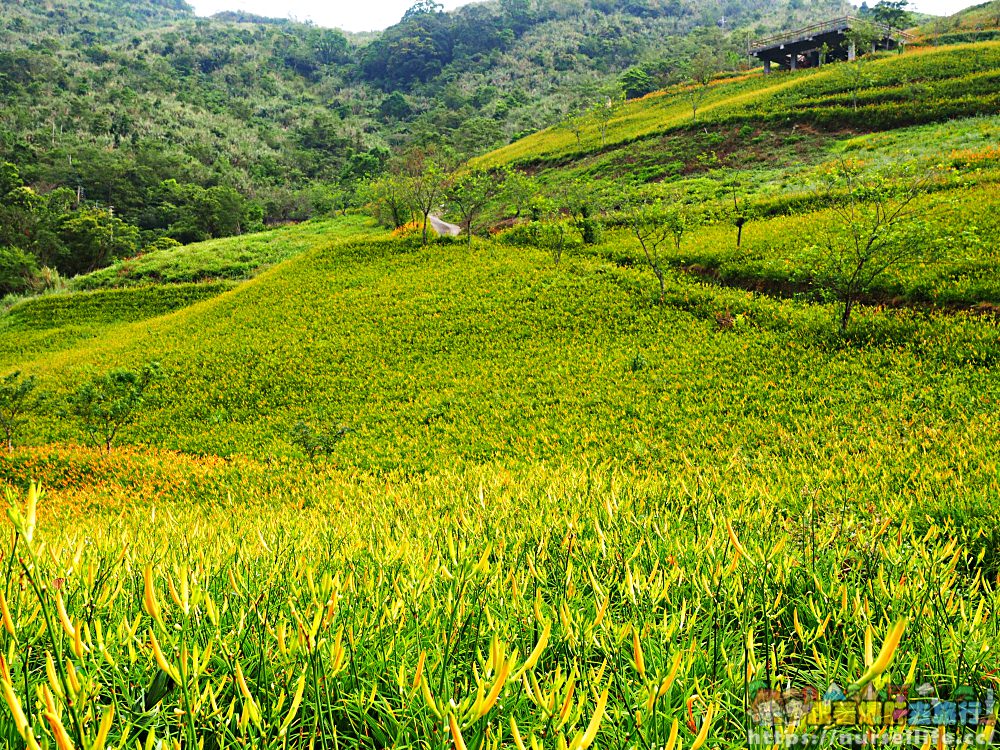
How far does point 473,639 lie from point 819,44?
236 feet

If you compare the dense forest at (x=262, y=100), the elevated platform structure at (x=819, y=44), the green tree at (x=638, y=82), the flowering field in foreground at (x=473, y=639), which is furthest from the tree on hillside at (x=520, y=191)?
the green tree at (x=638, y=82)

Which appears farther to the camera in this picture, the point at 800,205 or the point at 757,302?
the point at 800,205

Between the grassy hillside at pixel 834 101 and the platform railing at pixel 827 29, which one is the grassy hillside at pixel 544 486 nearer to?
the grassy hillside at pixel 834 101

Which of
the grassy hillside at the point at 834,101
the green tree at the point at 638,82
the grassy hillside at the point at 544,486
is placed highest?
the green tree at the point at 638,82

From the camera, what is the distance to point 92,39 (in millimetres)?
149125

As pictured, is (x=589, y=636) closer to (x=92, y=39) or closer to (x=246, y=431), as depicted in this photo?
(x=246, y=431)

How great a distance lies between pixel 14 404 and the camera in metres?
16.6

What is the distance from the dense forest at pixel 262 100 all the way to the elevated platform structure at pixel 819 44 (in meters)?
8.24

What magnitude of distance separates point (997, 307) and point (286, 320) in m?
22.6

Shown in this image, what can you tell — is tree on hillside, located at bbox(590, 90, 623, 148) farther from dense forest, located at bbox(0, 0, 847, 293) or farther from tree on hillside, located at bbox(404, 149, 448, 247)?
tree on hillside, located at bbox(404, 149, 448, 247)

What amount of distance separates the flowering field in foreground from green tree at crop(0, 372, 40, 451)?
15594mm

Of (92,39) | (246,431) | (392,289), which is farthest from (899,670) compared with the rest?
(92,39)

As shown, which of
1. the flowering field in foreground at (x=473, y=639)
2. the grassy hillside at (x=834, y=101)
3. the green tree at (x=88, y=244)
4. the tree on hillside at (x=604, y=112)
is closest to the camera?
the flowering field in foreground at (x=473, y=639)

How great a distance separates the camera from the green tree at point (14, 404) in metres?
13.5
